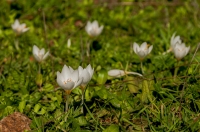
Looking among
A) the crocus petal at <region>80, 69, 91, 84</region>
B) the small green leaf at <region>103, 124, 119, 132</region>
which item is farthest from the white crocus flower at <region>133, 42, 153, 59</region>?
the small green leaf at <region>103, 124, 119, 132</region>

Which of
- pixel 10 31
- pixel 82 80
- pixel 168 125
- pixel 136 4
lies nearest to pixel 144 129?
pixel 168 125

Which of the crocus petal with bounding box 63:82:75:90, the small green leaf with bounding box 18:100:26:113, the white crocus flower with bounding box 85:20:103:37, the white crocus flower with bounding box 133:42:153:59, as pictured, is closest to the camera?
the crocus petal with bounding box 63:82:75:90

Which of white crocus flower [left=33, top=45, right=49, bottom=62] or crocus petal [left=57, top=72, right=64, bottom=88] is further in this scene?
white crocus flower [left=33, top=45, right=49, bottom=62]

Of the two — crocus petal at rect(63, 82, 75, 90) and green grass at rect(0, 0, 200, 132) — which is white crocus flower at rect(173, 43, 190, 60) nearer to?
green grass at rect(0, 0, 200, 132)

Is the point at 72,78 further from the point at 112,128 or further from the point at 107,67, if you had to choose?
the point at 107,67

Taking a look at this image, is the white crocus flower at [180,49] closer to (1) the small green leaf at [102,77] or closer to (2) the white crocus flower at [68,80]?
(1) the small green leaf at [102,77]

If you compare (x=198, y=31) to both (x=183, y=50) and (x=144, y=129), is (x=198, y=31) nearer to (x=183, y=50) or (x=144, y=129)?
(x=183, y=50)
